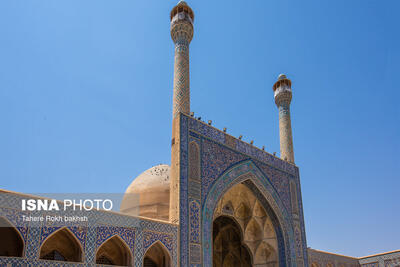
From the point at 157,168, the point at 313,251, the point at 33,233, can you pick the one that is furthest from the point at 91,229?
the point at 313,251

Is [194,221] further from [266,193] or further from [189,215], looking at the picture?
[266,193]

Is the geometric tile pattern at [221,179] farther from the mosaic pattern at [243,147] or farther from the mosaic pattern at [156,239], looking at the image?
the mosaic pattern at [156,239]

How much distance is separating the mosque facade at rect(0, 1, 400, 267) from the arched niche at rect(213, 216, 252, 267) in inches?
1.3

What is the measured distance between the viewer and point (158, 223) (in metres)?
7.15

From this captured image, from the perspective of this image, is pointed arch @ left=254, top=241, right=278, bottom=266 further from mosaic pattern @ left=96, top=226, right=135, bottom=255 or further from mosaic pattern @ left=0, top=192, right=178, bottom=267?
mosaic pattern @ left=96, top=226, right=135, bottom=255

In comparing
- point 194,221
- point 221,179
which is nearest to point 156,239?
point 194,221

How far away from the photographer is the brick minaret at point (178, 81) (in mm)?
7910

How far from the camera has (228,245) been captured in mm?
12312

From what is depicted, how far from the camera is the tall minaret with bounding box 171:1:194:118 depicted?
897 centimetres

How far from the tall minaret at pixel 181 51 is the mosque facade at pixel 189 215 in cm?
3

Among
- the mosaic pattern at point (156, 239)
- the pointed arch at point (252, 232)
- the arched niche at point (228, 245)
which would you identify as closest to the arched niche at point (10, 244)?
the mosaic pattern at point (156, 239)

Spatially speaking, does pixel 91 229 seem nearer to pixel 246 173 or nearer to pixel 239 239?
pixel 246 173

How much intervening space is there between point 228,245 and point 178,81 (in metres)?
6.17

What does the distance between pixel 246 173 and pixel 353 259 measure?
849 cm
